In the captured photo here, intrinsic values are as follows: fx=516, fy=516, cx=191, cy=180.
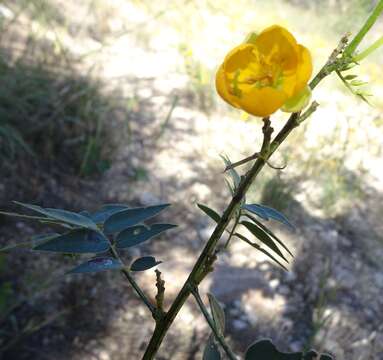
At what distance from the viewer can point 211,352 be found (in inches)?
19.1

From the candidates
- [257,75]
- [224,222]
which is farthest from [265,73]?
[224,222]

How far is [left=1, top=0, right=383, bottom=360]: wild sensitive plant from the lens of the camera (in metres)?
0.40

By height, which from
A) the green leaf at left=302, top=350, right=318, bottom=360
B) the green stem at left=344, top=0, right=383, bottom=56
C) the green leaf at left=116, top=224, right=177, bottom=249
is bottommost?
the green leaf at left=302, top=350, right=318, bottom=360

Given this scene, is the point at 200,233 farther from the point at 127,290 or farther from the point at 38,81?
the point at 38,81

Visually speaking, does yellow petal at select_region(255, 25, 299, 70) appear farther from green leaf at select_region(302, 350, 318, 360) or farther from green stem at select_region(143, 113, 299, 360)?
green leaf at select_region(302, 350, 318, 360)

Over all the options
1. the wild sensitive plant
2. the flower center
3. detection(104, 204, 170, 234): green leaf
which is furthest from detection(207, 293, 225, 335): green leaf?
the flower center

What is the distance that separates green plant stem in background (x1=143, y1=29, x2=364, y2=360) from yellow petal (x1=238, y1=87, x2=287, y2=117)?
0.02 meters

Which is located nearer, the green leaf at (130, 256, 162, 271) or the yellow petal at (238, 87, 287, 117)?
the yellow petal at (238, 87, 287, 117)

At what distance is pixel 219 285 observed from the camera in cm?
202

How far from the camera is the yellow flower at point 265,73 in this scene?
1.28 feet

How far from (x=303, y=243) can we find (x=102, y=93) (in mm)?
1325

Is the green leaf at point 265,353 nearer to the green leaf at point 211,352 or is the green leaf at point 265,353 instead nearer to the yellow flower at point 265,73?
the green leaf at point 211,352

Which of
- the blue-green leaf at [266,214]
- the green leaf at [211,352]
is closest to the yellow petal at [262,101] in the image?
the blue-green leaf at [266,214]

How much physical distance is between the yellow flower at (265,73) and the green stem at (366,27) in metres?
Result: 0.03
